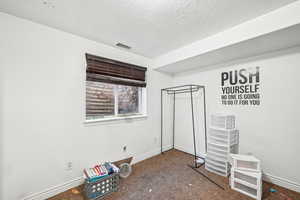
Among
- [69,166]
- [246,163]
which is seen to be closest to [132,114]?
[69,166]

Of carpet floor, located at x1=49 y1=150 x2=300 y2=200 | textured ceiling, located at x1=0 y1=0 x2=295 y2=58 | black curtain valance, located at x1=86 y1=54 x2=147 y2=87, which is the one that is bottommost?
carpet floor, located at x1=49 y1=150 x2=300 y2=200

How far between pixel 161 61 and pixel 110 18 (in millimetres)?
1401

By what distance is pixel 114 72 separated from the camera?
2.27 m

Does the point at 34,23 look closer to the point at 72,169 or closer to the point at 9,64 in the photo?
the point at 9,64

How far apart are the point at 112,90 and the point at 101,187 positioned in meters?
1.54

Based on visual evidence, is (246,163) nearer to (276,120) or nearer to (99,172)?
(276,120)

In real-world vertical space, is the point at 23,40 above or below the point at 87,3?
below

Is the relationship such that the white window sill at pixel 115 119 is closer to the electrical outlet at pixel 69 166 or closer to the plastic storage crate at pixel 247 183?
the electrical outlet at pixel 69 166

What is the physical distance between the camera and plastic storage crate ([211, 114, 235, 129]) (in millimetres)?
2141

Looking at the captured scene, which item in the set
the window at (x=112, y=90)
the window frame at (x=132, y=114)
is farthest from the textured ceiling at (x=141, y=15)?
the window frame at (x=132, y=114)

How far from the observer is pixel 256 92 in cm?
210

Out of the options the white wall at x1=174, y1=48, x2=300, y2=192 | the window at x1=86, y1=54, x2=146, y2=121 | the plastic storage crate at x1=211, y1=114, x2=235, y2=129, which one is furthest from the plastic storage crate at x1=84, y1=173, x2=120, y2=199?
the white wall at x1=174, y1=48, x2=300, y2=192

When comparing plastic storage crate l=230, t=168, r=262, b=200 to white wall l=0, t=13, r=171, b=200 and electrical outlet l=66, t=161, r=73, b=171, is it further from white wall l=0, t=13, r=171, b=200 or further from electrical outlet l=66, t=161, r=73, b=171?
electrical outlet l=66, t=161, r=73, b=171

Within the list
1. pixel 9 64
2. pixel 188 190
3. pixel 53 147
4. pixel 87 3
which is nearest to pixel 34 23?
pixel 9 64
